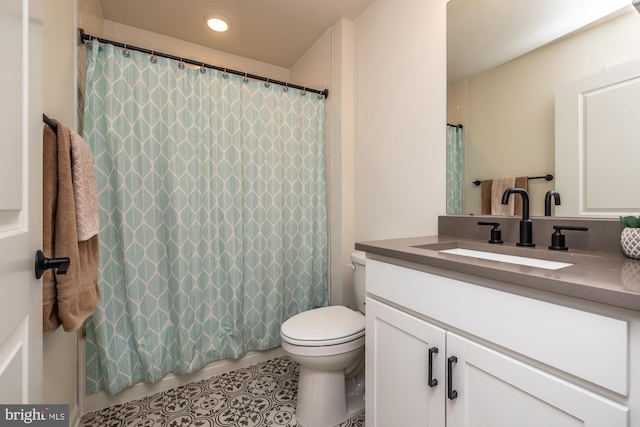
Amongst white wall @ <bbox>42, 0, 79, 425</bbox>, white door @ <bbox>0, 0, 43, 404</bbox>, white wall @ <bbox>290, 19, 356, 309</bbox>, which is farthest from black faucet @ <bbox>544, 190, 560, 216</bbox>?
white wall @ <bbox>42, 0, 79, 425</bbox>

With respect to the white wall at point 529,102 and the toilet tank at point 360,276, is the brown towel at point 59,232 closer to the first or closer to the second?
the toilet tank at point 360,276

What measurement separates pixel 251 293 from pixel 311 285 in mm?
427

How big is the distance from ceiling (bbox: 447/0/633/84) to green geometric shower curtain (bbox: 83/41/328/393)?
963 mm

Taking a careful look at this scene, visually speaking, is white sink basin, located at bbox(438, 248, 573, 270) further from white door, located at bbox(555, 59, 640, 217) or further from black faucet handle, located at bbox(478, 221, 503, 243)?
white door, located at bbox(555, 59, 640, 217)

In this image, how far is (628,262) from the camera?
2.37 feet

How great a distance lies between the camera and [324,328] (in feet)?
4.39

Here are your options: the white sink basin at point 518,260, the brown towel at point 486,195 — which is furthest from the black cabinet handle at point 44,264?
the brown towel at point 486,195

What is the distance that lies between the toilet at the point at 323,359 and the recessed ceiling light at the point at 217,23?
77.7 inches

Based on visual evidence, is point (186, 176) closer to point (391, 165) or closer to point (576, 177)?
point (391, 165)

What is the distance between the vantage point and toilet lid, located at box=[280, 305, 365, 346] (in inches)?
49.3

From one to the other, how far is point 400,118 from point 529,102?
61cm

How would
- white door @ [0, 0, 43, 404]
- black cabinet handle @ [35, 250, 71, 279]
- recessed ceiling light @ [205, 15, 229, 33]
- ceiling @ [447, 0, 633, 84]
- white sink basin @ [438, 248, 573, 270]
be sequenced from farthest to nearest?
recessed ceiling light @ [205, 15, 229, 33] < ceiling @ [447, 0, 633, 84] < white sink basin @ [438, 248, 573, 270] < black cabinet handle @ [35, 250, 71, 279] < white door @ [0, 0, 43, 404]

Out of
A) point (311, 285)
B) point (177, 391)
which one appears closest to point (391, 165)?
point (311, 285)

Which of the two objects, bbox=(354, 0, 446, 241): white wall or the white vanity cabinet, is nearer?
the white vanity cabinet
